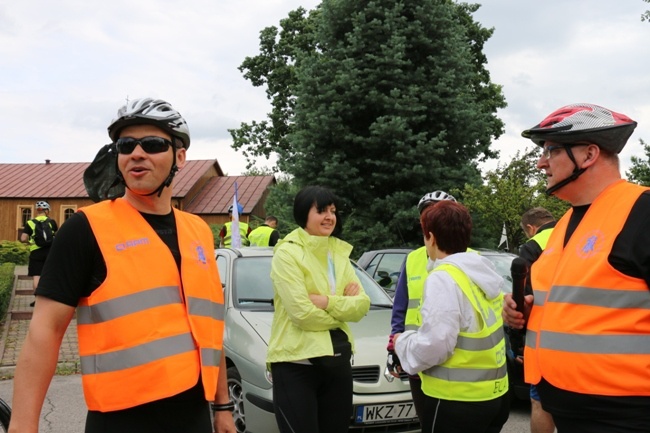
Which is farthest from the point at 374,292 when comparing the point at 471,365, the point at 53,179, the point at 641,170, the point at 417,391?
the point at 53,179

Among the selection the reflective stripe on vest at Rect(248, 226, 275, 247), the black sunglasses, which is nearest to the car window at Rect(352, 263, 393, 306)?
the black sunglasses

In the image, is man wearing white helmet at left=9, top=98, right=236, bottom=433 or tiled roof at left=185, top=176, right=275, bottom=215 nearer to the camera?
man wearing white helmet at left=9, top=98, right=236, bottom=433

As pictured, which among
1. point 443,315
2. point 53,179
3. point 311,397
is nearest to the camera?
point 443,315

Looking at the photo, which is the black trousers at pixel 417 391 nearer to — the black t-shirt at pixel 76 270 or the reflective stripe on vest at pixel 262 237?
the black t-shirt at pixel 76 270

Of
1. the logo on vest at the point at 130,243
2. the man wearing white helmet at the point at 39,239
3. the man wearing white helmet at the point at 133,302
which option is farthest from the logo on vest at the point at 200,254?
the man wearing white helmet at the point at 39,239

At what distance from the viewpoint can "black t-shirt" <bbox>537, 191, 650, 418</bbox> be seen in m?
2.35

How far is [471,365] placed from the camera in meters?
3.34

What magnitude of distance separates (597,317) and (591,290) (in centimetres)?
10

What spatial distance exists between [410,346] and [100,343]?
1611 millimetres

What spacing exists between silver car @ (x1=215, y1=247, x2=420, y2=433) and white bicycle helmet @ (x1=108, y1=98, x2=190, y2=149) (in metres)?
2.77

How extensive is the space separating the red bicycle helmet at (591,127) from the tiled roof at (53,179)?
38.2m

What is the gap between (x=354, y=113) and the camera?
17.5 metres

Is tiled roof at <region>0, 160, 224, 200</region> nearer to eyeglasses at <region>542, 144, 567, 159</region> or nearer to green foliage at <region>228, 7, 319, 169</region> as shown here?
green foliage at <region>228, 7, 319, 169</region>

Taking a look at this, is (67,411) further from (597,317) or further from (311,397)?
(597,317)
